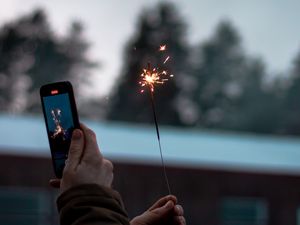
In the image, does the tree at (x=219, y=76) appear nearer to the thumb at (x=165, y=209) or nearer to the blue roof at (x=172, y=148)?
the blue roof at (x=172, y=148)

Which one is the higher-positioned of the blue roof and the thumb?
the thumb

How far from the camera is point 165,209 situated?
2.11m

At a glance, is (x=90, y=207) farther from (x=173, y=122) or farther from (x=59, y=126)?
(x=173, y=122)

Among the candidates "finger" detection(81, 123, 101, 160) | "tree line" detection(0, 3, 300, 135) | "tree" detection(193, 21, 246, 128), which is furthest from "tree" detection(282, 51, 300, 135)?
"finger" detection(81, 123, 101, 160)

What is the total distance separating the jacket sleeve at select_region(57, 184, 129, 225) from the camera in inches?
68.9

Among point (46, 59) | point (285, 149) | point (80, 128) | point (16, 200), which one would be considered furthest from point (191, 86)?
point (80, 128)

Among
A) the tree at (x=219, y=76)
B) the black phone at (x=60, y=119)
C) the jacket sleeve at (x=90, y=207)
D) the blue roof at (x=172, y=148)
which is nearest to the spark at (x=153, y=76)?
the black phone at (x=60, y=119)

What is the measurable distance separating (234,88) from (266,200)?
48.7m

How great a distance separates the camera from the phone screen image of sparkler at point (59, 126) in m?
2.04

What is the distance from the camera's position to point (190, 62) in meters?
67.2

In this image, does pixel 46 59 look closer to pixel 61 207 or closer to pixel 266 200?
pixel 266 200

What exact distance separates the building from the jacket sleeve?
17.7 metres

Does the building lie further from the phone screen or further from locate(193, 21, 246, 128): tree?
locate(193, 21, 246, 128): tree

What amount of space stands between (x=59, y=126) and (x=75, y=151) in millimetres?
236
